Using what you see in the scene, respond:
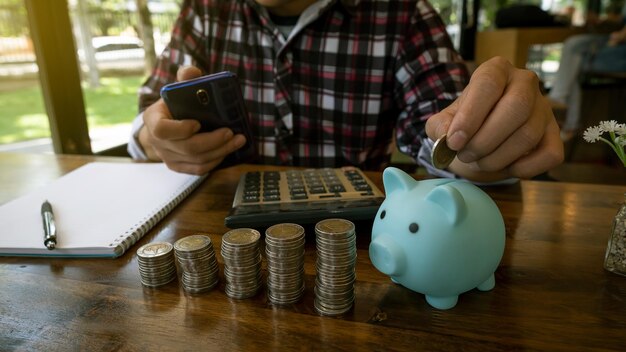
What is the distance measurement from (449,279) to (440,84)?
510 mm

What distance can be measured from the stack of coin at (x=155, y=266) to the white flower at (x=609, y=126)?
1.22 feet

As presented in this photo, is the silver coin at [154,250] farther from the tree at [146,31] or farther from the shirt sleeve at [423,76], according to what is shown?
the tree at [146,31]

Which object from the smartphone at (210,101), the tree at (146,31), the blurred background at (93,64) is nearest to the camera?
the smartphone at (210,101)

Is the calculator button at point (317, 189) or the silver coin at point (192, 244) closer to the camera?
the silver coin at point (192, 244)

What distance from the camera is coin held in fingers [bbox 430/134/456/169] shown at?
0.35m

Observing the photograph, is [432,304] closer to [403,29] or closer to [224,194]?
[224,194]

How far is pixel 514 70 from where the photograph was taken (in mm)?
406

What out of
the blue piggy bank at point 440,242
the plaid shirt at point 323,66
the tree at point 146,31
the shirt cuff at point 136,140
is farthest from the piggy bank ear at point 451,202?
the tree at point 146,31

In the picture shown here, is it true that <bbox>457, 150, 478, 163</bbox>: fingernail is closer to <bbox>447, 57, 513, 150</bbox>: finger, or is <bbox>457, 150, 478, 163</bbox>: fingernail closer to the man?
<bbox>447, 57, 513, 150</bbox>: finger

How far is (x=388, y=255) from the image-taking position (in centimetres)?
30

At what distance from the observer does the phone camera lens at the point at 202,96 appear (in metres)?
0.54

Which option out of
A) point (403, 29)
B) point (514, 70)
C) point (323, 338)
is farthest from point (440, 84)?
point (323, 338)

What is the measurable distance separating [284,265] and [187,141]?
308 mm

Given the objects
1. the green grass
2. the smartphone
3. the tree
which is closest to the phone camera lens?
the smartphone
